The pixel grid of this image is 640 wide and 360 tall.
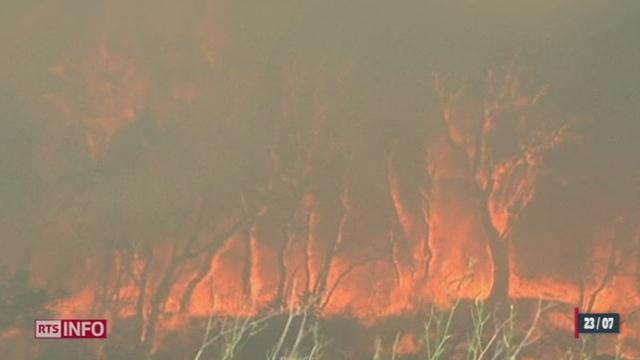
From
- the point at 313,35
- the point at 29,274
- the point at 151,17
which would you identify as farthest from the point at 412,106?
the point at 29,274

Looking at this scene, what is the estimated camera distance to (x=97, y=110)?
3434 millimetres

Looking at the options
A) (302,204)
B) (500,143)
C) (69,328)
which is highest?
(500,143)

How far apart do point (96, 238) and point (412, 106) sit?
3.47ft

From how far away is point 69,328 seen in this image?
3.46m

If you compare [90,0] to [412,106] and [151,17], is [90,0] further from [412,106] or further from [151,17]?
[412,106]

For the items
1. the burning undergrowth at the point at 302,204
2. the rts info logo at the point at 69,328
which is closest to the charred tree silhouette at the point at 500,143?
the burning undergrowth at the point at 302,204

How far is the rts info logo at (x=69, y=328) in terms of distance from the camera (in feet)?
11.3

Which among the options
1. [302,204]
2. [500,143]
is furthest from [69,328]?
[500,143]

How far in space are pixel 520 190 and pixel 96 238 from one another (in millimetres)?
1333

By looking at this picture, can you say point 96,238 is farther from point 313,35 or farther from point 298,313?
point 313,35

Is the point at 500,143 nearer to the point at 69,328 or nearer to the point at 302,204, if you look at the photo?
the point at 302,204

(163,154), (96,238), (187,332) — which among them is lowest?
(187,332)

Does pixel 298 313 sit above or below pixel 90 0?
below

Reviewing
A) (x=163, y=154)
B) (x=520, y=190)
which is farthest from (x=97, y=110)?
(x=520, y=190)
